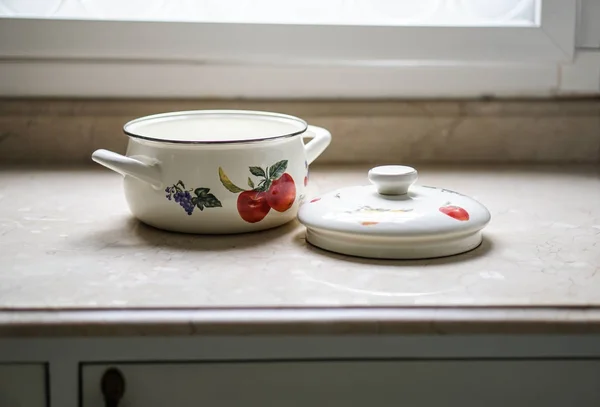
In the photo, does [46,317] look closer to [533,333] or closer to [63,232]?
[63,232]

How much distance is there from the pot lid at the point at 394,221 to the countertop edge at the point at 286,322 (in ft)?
0.41

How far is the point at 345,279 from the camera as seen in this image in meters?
0.67

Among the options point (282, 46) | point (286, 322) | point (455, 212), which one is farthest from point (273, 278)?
point (282, 46)

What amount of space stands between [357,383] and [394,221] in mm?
167

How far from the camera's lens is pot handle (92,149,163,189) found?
0.78 metres

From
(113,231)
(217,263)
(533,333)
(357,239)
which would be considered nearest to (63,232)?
(113,231)

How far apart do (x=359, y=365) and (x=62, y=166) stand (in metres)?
0.67

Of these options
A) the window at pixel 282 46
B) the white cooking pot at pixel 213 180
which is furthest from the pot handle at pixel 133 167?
the window at pixel 282 46

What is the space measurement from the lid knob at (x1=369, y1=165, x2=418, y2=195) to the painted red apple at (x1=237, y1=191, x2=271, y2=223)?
0.37 feet

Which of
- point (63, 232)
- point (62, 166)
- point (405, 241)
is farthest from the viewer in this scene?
point (62, 166)

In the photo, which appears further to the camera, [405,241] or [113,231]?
[113,231]

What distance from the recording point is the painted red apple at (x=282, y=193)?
79 cm

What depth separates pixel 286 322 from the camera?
593mm

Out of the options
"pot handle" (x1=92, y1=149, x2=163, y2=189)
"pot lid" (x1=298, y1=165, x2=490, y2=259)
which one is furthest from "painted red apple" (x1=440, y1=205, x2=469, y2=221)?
"pot handle" (x1=92, y1=149, x2=163, y2=189)
